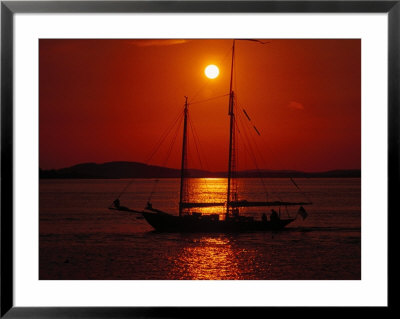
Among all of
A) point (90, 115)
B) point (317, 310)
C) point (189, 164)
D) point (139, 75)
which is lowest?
point (317, 310)

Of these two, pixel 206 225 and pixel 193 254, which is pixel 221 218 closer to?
pixel 206 225

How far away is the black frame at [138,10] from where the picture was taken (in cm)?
298

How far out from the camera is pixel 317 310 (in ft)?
9.88

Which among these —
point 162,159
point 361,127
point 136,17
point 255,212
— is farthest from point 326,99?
point 255,212

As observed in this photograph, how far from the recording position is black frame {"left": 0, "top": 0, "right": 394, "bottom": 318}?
2.98m

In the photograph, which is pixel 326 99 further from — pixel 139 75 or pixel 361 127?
pixel 139 75

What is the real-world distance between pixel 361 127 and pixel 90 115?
2.33 meters

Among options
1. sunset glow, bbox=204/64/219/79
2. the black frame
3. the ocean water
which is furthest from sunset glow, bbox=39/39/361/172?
the black frame

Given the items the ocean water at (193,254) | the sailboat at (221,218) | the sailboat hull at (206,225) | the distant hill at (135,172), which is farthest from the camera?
the sailboat hull at (206,225)

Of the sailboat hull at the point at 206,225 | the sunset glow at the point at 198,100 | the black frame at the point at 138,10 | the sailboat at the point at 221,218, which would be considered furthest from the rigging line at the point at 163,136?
the sailboat hull at the point at 206,225

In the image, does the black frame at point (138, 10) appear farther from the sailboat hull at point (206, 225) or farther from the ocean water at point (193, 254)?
the sailboat hull at point (206, 225)

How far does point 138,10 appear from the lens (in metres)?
3.02

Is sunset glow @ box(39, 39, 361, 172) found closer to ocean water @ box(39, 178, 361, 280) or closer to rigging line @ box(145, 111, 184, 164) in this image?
rigging line @ box(145, 111, 184, 164)

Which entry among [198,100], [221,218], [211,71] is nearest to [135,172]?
[198,100]
